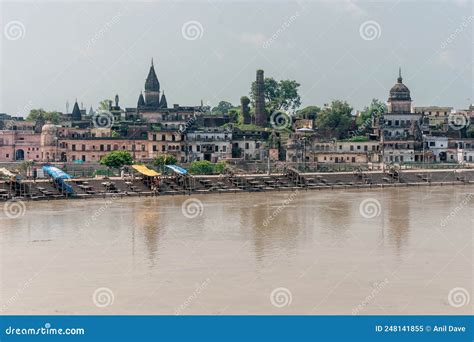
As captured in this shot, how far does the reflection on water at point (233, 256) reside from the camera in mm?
24500

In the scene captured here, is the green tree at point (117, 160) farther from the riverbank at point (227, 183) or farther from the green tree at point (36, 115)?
the green tree at point (36, 115)

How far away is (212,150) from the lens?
80.7 m

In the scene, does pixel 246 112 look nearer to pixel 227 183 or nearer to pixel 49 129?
pixel 49 129

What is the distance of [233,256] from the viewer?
31.7 meters

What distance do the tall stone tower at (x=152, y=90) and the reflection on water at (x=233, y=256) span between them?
138 feet

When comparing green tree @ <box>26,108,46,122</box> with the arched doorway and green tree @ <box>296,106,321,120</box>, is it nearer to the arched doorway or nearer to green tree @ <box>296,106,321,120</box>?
the arched doorway

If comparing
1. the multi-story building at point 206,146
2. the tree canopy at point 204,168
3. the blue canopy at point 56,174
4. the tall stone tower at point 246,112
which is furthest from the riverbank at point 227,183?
the tall stone tower at point 246,112

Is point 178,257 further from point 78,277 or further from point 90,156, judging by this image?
point 90,156

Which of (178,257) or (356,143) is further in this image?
(356,143)

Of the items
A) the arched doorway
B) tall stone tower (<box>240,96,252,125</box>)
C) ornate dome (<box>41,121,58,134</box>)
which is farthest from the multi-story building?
the arched doorway

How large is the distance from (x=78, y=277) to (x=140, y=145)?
53637mm

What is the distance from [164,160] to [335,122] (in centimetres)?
2711

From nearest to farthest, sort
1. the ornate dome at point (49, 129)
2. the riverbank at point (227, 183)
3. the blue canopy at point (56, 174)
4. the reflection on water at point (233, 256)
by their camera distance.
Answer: the reflection on water at point (233, 256), the riverbank at point (227, 183), the blue canopy at point (56, 174), the ornate dome at point (49, 129)

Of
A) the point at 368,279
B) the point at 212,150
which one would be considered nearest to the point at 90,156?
the point at 212,150
